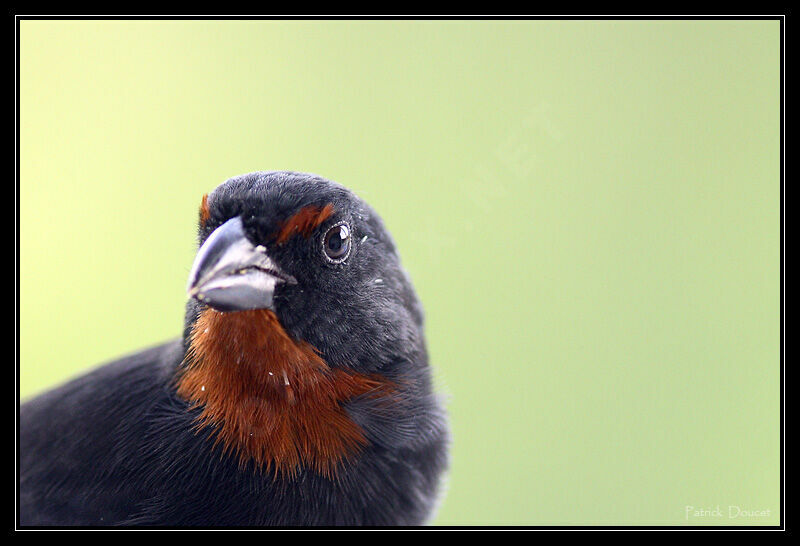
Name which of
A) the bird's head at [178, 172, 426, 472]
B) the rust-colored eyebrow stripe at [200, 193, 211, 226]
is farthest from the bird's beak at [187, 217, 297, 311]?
the rust-colored eyebrow stripe at [200, 193, 211, 226]

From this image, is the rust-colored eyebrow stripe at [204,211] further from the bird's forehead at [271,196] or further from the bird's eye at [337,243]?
the bird's eye at [337,243]

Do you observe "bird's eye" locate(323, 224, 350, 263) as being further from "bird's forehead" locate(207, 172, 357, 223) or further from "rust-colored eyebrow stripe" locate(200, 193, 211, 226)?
"rust-colored eyebrow stripe" locate(200, 193, 211, 226)

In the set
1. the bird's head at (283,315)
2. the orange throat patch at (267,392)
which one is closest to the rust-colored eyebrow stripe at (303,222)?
the bird's head at (283,315)

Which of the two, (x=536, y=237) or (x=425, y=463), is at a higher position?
(x=536, y=237)

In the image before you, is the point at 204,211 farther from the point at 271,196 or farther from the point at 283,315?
the point at 283,315
